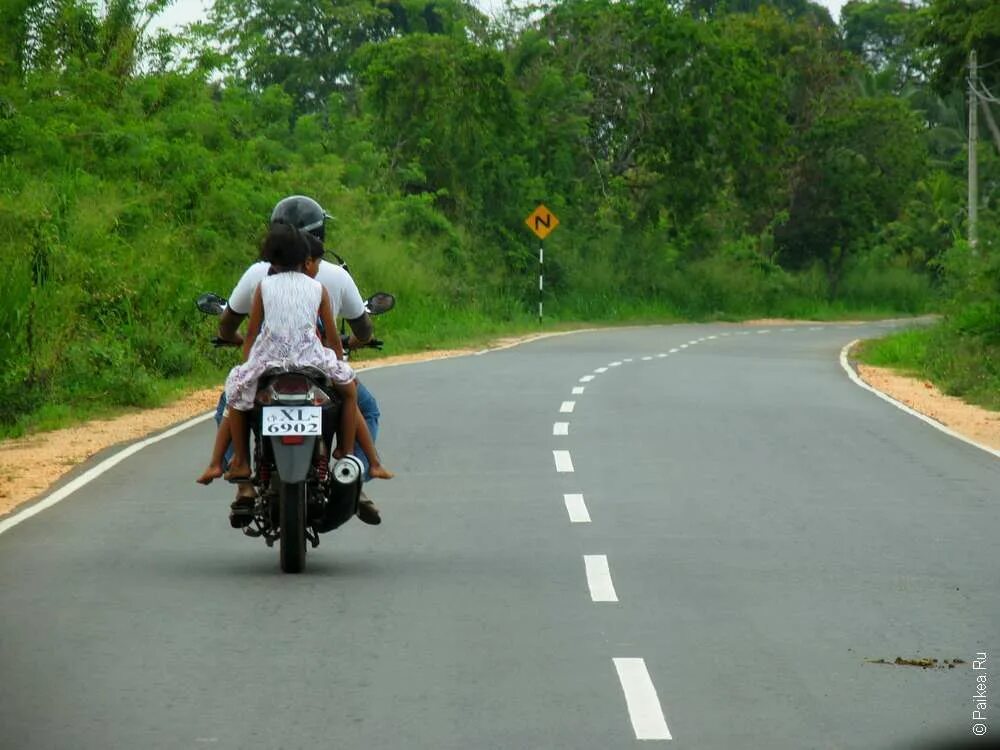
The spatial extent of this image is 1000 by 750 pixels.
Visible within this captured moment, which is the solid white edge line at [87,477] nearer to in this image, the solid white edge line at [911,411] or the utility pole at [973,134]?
the solid white edge line at [911,411]

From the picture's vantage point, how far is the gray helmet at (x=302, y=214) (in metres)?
10.2

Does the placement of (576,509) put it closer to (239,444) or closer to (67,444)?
(239,444)

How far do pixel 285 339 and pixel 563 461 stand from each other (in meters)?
6.36

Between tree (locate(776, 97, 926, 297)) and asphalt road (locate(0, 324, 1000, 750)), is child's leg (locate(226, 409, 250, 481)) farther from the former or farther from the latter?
tree (locate(776, 97, 926, 297))

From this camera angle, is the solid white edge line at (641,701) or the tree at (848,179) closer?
the solid white edge line at (641,701)

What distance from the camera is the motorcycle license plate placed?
9.54 meters

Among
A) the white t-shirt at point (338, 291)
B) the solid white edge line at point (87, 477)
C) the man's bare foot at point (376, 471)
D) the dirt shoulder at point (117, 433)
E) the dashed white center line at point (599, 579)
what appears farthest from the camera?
the dirt shoulder at point (117, 433)

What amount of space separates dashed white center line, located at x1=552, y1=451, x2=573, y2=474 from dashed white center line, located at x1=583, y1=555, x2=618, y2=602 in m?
4.45

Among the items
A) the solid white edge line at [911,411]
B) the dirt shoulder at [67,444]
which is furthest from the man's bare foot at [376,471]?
the solid white edge line at [911,411]

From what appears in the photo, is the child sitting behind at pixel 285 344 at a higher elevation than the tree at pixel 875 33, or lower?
lower

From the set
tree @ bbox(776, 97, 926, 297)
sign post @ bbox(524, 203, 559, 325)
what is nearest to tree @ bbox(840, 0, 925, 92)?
tree @ bbox(776, 97, 926, 297)

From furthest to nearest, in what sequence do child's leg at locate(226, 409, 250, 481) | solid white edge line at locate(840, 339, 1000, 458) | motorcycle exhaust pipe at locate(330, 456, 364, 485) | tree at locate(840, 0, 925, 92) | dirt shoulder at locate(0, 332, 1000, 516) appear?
tree at locate(840, 0, 925, 92)
solid white edge line at locate(840, 339, 1000, 458)
dirt shoulder at locate(0, 332, 1000, 516)
child's leg at locate(226, 409, 250, 481)
motorcycle exhaust pipe at locate(330, 456, 364, 485)

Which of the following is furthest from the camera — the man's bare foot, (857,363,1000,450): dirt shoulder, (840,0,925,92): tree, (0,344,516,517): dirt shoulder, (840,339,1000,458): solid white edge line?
(840,0,925,92): tree

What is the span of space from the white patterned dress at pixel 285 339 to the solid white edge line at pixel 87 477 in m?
2.57
